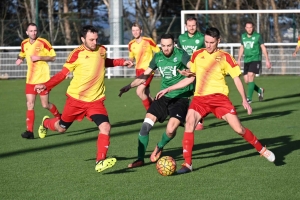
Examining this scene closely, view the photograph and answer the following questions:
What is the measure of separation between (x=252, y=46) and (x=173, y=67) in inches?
312

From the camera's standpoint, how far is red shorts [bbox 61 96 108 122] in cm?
849

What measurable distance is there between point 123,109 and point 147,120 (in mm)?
7187

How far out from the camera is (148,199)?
6.83 metres

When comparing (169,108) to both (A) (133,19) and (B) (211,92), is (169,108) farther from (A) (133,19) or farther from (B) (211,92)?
(A) (133,19)

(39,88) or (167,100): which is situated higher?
(39,88)

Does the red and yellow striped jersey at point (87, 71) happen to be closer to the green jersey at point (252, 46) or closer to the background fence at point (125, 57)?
the green jersey at point (252, 46)

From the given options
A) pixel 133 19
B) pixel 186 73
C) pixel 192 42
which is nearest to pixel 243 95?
pixel 186 73

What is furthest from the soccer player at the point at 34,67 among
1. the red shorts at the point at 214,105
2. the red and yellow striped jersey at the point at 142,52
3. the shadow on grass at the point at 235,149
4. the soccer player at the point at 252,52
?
the soccer player at the point at 252,52

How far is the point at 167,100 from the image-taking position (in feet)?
29.6

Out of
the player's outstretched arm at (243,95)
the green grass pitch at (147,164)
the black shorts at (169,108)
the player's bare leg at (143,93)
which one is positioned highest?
the player's outstretched arm at (243,95)

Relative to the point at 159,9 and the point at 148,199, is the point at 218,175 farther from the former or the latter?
the point at 159,9

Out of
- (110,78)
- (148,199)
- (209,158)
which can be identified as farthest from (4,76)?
(148,199)

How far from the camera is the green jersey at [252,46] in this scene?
1650 centimetres

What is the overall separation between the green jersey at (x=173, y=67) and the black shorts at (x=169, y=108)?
95mm
